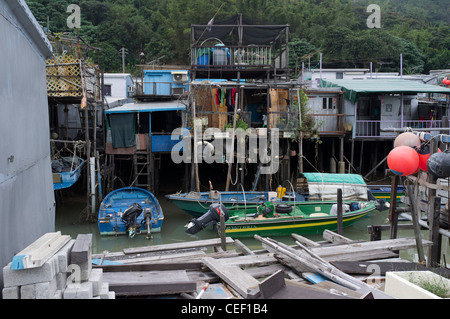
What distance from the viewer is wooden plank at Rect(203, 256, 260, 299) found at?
445cm

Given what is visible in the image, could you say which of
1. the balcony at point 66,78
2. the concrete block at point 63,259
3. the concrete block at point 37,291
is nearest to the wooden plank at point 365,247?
the concrete block at point 63,259

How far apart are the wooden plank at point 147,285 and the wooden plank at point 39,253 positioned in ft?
2.54

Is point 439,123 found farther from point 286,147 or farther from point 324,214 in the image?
point 324,214

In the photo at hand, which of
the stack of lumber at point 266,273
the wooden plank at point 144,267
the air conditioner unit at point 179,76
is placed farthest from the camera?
the air conditioner unit at point 179,76

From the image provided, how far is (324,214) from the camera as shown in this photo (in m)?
15.2

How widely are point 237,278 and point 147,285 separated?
1.11 meters

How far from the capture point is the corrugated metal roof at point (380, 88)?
2097cm

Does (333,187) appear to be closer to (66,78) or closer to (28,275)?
(66,78)

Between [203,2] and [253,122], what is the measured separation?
17.2 metres

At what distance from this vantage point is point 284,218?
14.3 meters

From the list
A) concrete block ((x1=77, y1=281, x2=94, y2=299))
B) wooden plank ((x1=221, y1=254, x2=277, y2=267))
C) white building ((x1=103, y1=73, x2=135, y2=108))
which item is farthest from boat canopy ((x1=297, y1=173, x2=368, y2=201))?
white building ((x1=103, y1=73, x2=135, y2=108))

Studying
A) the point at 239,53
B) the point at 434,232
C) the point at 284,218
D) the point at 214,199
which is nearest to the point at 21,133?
the point at 434,232

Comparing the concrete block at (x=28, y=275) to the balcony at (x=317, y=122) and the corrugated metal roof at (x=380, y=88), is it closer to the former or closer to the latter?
the balcony at (x=317, y=122)
